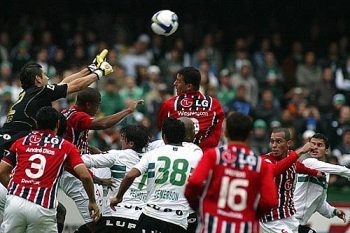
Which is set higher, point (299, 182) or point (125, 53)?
point (125, 53)

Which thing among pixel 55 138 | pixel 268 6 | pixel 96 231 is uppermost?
pixel 268 6

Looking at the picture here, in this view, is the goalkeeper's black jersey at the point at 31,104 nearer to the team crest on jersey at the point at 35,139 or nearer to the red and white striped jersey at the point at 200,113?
the team crest on jersey at the point at 35,139

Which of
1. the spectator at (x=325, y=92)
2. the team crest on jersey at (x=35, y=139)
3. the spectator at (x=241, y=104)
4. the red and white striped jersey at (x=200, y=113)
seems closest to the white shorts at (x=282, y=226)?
the red and white striped jersey at (x=200, y=113)

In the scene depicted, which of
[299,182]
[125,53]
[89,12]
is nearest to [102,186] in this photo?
[299,182]

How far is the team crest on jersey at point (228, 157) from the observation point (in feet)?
34.2

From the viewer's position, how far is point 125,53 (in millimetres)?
24156

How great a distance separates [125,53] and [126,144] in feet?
35.5

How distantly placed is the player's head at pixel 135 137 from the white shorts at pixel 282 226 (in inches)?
77.7

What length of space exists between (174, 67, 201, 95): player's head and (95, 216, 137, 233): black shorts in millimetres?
2001

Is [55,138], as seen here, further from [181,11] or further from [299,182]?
[181,11]

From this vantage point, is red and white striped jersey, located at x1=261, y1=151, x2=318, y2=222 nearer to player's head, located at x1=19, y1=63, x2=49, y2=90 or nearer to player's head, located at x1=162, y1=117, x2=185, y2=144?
player's head, located at x1=162, y1=117, x2=185, y2=144

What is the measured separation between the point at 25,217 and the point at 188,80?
3309 millimetres

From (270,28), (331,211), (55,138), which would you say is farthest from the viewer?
(270,28)

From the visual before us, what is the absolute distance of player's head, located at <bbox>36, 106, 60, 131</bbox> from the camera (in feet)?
39.3
